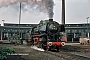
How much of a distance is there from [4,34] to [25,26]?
10.8 m

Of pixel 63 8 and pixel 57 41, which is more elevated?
pixel 63 8

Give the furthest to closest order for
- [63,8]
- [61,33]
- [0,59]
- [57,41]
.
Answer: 1. [63,8]
2. [61,33]
3. [57,41]
4. [0,59]

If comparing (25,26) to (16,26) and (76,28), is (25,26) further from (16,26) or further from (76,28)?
(76,28)

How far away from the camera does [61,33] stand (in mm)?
30859

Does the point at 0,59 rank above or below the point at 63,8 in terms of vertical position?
below

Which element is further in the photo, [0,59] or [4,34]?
[4,34]

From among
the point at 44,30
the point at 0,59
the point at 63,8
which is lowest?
the point at 0,59

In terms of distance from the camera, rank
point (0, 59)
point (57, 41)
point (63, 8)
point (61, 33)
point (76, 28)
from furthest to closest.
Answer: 1. point (76, 28)
2. point (63, 8)
3. point (61, 33)
4. point (57, 41)
5. point (0, 59)

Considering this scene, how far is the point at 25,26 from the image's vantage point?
104438 mm

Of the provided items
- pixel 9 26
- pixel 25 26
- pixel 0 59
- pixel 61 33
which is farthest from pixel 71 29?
pixel 0 59

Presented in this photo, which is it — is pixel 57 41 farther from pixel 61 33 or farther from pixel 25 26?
pixel 25 26

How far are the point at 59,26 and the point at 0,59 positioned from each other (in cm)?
1813

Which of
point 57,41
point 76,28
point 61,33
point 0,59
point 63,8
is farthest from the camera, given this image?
point 76,28

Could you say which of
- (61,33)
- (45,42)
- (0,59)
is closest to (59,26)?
(61,33)
